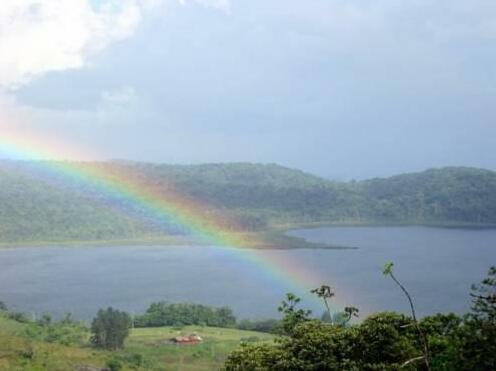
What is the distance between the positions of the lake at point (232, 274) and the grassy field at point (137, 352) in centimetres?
972

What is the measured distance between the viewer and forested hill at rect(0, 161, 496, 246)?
9294 cm

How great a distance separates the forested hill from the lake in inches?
367

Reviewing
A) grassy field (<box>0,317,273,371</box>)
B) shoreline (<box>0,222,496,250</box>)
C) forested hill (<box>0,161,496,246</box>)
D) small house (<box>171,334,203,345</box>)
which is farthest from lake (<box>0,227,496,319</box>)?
small house (<box>171,334,203,345</box>)

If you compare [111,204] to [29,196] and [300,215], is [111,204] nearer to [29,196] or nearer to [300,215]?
[29,196]

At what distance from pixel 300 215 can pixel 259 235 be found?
1971 centimetres

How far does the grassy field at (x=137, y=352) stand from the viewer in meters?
26.1

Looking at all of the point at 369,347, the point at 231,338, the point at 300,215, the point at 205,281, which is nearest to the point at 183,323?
the point at 231,338

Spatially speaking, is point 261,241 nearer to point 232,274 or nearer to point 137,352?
point 232,274

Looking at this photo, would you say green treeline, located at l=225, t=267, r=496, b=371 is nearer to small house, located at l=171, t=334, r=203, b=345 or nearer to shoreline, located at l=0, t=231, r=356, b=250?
small house, located at l=171, t=334, r=203, b=345

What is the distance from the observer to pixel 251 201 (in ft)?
362

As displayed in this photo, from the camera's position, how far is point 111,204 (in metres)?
105

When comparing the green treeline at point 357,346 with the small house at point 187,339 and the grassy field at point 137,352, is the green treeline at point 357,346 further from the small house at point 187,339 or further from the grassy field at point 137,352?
the small house at point 187,339

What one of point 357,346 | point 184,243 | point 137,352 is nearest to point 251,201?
point 184,243

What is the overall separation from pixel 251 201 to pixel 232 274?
151 feet
